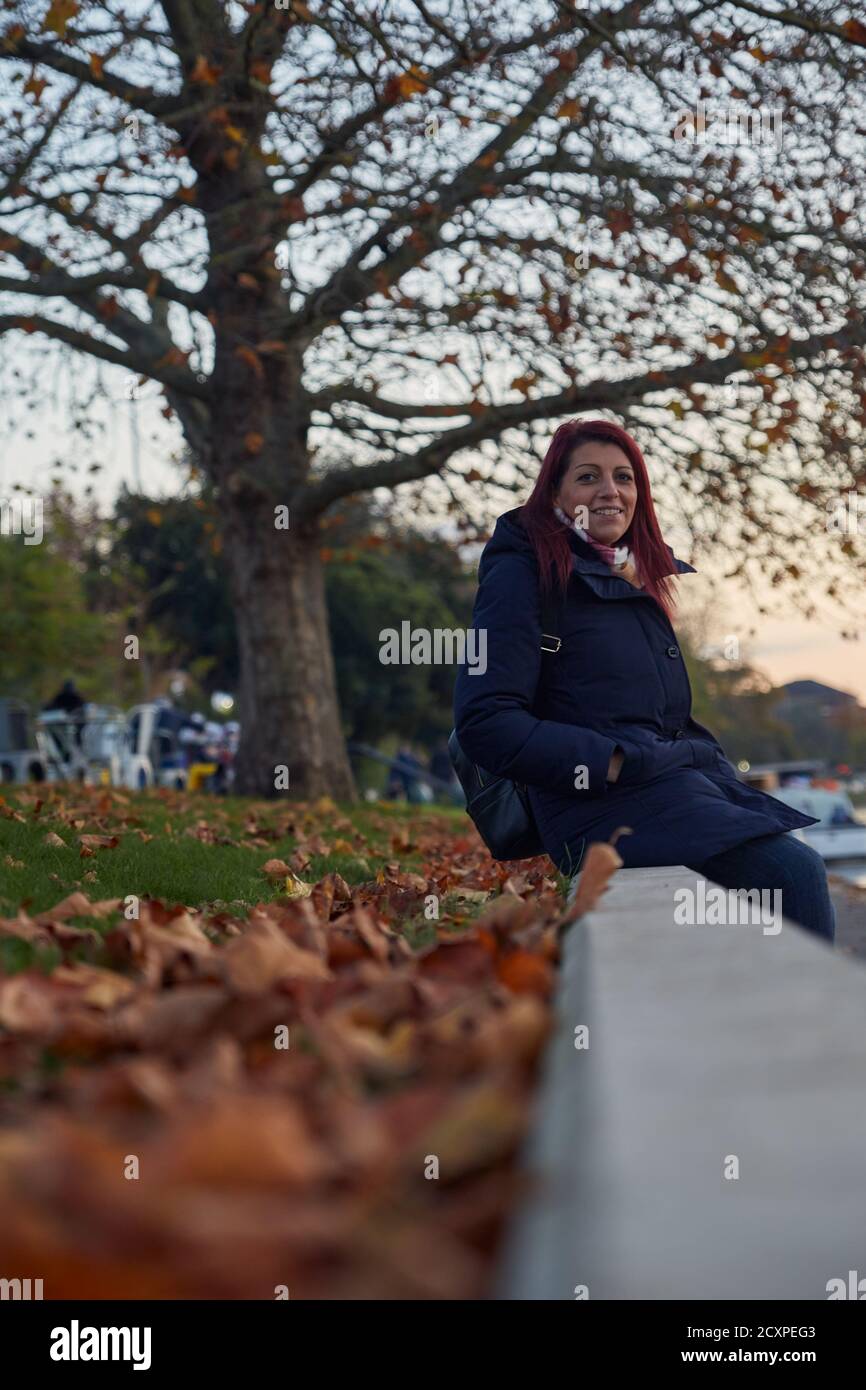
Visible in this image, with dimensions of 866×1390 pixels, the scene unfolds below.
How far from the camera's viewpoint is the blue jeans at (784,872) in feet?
13.5

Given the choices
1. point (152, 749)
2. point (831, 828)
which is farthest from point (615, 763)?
point (831, 828)

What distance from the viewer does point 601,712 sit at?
4.33m

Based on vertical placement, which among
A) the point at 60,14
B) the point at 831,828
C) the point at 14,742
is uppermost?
the point at 60,14

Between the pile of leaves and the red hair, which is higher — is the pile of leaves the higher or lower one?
the lower one

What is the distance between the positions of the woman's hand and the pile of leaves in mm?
1085

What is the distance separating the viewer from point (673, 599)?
4.98m

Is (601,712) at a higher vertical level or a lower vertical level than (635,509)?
lower

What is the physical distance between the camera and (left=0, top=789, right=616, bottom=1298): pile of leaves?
48.9 inches

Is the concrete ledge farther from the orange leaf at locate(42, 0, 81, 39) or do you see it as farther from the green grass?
the orange leaf at locate(42, 0, 81, 39)

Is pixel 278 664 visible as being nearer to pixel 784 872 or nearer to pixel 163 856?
pixel 163 856

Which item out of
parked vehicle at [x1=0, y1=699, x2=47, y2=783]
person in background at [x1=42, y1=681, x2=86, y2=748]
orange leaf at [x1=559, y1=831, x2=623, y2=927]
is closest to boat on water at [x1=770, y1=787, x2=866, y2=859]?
parked vehicle at [x1=0, y1=699, x2=47, y2=783]

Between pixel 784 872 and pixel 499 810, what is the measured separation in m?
0.94
